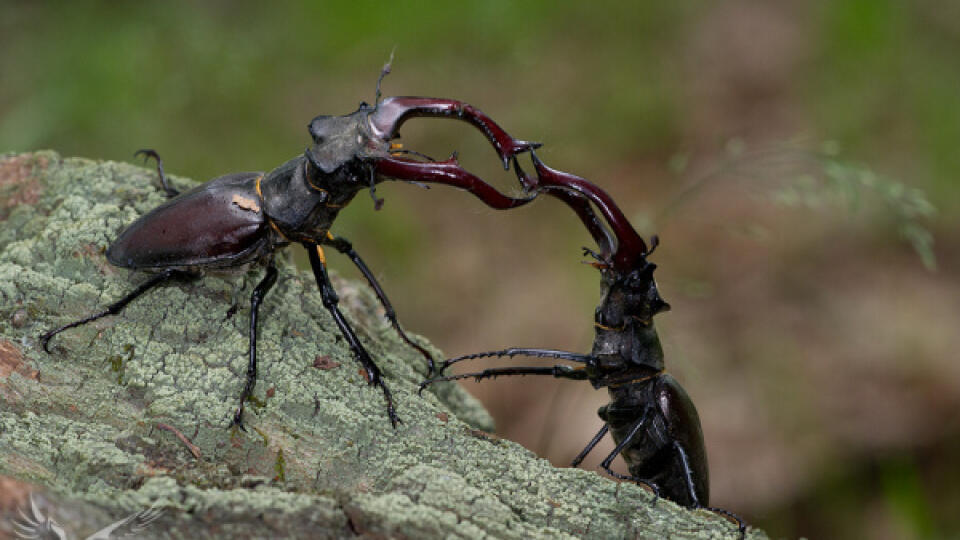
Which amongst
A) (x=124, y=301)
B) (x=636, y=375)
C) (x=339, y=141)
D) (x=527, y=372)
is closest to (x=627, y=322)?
(x=636, y=375)

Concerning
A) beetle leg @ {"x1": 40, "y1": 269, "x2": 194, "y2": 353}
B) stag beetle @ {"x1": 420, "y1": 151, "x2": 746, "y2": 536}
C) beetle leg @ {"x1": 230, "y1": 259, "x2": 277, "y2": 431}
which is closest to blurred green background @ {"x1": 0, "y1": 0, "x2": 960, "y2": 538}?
stag beetle @ {"x1": 420, "y1": 151, "x2": 746, "y2": 536}

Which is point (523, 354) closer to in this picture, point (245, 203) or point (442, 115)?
point (442, 115)

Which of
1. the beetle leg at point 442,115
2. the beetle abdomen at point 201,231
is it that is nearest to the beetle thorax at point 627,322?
the beetle leg at point 442,115

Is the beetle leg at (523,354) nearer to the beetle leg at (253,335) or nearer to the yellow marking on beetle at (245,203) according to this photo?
the beetle leg at (253,335)

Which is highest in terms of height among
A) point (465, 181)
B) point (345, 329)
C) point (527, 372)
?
point (465, 181)

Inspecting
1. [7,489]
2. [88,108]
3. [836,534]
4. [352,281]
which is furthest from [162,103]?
[836,534]

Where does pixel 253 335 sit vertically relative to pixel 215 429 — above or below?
above
